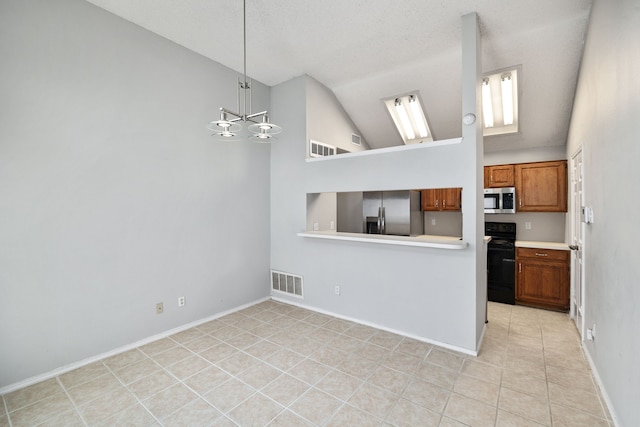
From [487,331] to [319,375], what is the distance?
2.16 m

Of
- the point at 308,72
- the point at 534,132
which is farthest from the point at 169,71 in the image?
the point at 534,132

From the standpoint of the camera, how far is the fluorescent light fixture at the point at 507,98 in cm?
381

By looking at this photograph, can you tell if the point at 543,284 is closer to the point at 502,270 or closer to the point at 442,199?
the point at 502,270

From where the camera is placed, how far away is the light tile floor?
77.9 inches

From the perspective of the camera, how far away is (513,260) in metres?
4.27

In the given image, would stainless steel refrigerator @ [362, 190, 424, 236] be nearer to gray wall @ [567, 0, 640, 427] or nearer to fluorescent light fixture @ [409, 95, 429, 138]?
fluorescent light fixture @ [409, 95, 429, 138]

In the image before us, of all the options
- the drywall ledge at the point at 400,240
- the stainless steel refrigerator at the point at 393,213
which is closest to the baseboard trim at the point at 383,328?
the drywall ledge at the point at 400,240

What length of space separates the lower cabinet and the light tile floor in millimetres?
749

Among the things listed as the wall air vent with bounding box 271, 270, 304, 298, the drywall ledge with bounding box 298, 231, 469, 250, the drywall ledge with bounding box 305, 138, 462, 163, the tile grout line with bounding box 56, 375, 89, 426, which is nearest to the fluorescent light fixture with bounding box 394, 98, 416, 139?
the drywall ledge with bounding box 305, 138, 462, 163

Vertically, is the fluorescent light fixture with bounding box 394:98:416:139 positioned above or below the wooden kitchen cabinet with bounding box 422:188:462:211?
above

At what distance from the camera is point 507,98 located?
159 inches

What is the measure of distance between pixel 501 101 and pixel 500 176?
1160 millimetres

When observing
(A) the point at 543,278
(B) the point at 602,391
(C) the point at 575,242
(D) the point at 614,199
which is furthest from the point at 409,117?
(B) the point at 602,391

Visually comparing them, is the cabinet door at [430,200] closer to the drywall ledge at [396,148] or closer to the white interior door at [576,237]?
the white interior door at [576,237]
